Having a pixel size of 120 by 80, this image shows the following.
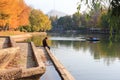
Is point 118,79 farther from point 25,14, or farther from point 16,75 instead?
point 25,14

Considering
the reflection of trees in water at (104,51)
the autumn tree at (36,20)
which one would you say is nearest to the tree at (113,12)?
the reflection of trees in water at (104,51)

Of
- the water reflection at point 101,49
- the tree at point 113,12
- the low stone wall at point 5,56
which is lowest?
the water reflection at point 101,49

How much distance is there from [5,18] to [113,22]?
5167 centimetres

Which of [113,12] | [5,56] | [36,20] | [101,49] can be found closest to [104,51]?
[101,49]

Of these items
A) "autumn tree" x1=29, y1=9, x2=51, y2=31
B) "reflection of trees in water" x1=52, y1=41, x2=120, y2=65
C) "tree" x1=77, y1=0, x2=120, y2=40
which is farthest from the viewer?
"autumn tree" x1=29, y1=9, x2=51, y2=31

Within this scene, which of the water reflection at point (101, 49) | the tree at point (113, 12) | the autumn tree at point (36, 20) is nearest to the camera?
the tree at point (113, 12)

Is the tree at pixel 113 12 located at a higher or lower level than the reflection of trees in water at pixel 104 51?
higher

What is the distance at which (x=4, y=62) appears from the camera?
16.1 metres

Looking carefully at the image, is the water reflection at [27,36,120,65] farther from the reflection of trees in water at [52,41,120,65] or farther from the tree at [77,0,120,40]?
the tree at [77,0,120,40]

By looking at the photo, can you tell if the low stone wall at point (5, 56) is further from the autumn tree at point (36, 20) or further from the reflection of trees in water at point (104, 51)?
the autumn tree at point (36, 20)

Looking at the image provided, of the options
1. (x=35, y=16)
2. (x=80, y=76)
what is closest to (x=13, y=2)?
(x=80, y=76)

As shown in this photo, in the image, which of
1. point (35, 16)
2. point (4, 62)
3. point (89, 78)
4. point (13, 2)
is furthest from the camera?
point (35, 16)

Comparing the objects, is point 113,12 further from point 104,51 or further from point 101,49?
point 101,49

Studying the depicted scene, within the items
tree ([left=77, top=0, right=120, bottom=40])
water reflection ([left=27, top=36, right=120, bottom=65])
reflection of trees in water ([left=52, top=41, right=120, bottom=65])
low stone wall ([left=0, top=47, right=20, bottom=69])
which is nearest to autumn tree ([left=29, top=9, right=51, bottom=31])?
water reflection ([left=27, top=36, right=120, bottom=65])
